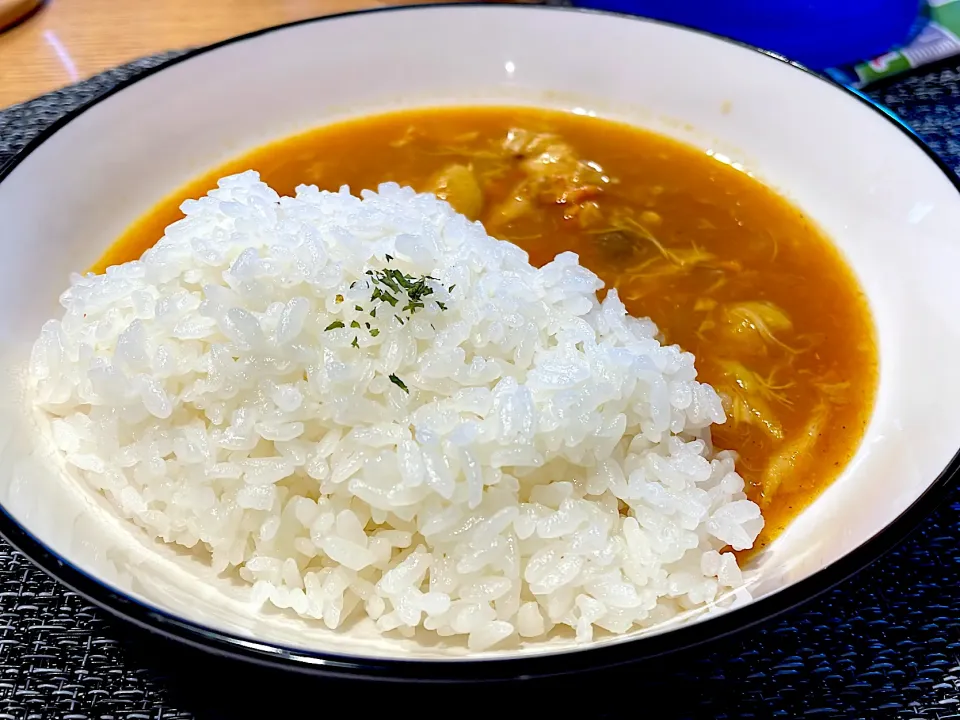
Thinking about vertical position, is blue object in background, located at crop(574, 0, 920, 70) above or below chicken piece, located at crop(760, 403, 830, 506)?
above

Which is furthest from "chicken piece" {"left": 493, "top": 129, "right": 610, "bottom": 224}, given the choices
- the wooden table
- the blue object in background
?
the wooden table

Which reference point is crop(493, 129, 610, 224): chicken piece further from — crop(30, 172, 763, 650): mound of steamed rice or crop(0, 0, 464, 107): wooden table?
crop(0, 0, 464, 107): wooden table

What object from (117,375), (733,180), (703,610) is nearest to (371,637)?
(703,610)

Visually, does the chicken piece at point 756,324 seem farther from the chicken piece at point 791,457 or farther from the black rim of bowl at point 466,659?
the black rim of bowl at point 466,659

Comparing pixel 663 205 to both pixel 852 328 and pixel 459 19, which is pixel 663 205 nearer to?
pixel 852 328

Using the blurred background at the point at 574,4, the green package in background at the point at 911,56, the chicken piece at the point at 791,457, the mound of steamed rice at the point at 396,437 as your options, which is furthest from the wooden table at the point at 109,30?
the chicken piece at the point at 791,457

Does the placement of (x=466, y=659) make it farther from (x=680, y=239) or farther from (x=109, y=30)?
(x=109, y=30)
